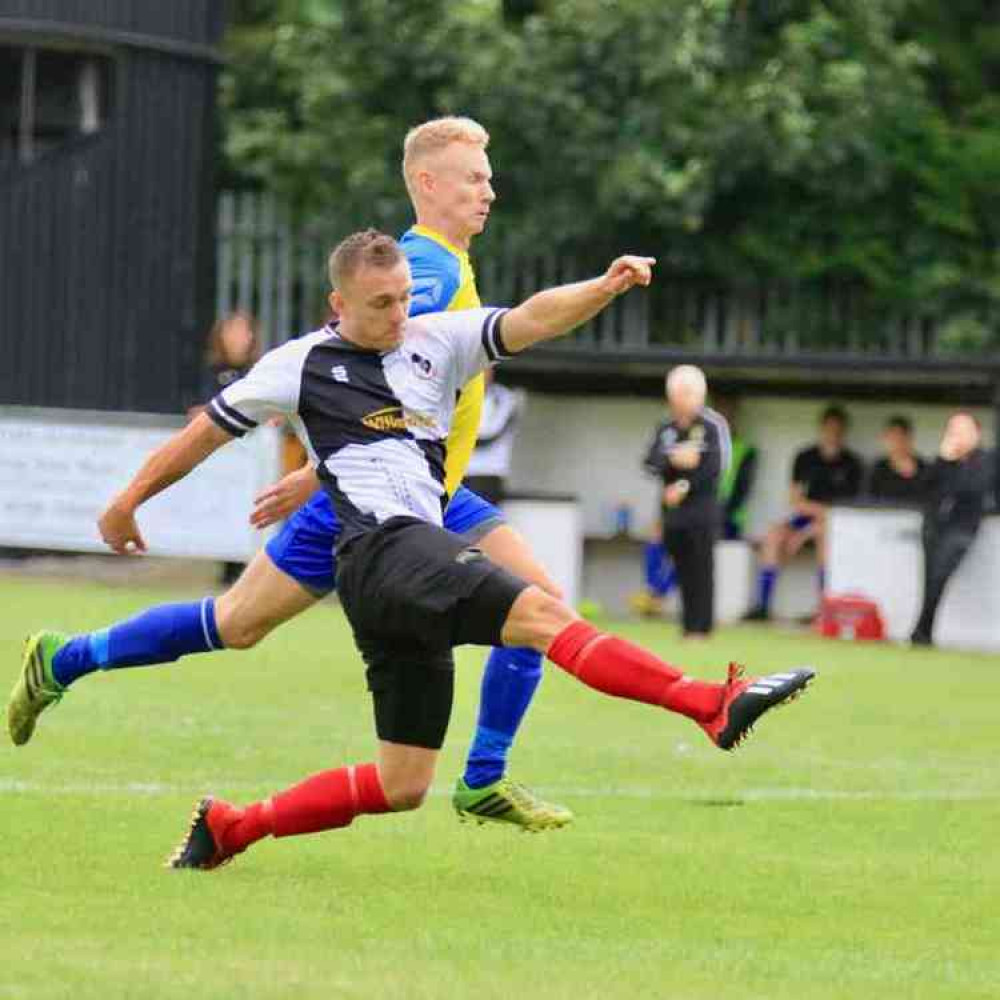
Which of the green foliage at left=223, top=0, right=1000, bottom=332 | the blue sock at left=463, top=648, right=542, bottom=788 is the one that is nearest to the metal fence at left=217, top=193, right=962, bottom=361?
the green foliage at left=223, top=0, right=1000, bottom=332

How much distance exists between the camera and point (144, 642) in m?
9.08

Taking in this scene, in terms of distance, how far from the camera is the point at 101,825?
9.12m

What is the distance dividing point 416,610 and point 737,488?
17.7m

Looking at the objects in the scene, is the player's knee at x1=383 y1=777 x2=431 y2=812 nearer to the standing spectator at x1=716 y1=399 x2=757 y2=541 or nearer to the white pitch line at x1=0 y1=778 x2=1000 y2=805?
the white pitch line at x1=0 y1=778 x2=1000 y2=805

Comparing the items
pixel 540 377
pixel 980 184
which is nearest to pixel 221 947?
pixel 540 377

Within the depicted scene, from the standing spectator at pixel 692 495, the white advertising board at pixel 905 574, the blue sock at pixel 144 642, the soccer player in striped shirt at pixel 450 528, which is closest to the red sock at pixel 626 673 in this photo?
the soccer player in striped shirt at pixel 450 528

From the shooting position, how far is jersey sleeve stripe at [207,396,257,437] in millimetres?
7965

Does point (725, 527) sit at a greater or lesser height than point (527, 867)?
lesser

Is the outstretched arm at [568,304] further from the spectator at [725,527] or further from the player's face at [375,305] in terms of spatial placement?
the spectator at [725,527]

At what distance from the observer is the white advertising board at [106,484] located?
73.5 feet

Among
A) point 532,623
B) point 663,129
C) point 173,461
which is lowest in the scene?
point 532,623

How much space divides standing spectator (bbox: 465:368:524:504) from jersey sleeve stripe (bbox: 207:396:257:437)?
47.3 ft

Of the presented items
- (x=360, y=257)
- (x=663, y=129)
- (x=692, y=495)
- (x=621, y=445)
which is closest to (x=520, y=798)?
(x=360, y=257)

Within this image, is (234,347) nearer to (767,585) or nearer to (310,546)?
(767,585)
